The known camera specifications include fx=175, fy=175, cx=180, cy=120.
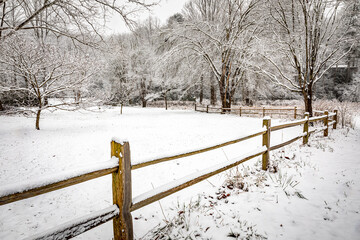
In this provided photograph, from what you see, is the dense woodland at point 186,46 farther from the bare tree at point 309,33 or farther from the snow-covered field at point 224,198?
→ the snow-covered field at point 224,198

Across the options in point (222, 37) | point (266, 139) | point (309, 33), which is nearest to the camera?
point (266, 139)

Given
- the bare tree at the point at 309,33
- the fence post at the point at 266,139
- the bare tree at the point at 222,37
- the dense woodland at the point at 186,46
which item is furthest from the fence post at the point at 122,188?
the bare tree at the point at 222,37

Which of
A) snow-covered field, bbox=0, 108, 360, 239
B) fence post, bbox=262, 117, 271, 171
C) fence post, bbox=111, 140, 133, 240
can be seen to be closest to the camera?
fence post, bbox=111, 140, 133, 240

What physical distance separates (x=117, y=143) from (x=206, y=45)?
59.0ft

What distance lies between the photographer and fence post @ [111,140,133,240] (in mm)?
1879

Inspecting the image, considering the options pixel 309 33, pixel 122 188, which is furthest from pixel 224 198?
pixel 309 33

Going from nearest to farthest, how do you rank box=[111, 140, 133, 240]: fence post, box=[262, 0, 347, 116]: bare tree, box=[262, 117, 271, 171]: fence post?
1. box=[111, 140, 133, 240]: fence post
2. box=[262, 117, 271, 171]: fence post
3. box=[262, 0, 347, 116]: bare tree

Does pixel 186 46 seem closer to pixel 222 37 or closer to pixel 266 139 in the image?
pixel 222 37

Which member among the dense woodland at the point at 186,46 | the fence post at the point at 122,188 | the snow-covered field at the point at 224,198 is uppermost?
the dense woodland at the point at 186,46

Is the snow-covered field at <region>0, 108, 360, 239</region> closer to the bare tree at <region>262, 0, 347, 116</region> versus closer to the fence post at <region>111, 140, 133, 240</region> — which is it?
the fence post at <region>111, 140, 133, 240</region>

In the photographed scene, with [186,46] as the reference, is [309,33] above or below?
below

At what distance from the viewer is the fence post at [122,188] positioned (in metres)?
1.88

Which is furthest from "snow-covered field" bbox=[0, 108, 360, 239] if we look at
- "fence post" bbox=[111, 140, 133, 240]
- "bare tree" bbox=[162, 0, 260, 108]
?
"bare tree" bbox=[162, 0, 260, 108]

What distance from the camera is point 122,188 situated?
191 cm
